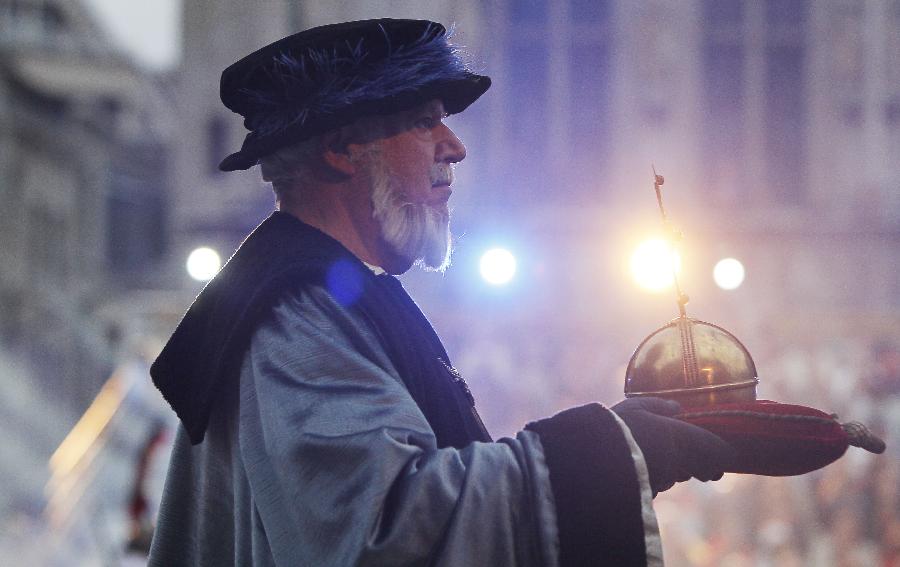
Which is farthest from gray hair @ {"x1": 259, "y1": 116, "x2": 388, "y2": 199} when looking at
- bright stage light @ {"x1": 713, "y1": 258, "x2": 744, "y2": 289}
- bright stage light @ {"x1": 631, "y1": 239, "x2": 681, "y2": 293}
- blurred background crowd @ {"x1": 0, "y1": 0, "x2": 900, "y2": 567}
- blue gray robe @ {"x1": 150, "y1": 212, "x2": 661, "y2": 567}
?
Answer: bright stage light @ {"x1": 713, "y1": 258, "x2": 744, "y2": 289}

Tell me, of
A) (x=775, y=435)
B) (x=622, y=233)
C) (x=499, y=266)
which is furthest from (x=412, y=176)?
(x=622, y=233)

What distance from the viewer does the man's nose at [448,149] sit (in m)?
2.30

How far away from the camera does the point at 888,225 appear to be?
12898 millimetres

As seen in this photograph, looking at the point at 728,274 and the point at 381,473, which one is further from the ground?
the point at 728,274

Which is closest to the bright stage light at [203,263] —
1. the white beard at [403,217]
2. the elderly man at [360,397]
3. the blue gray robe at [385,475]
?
the elderly man at [360,397]

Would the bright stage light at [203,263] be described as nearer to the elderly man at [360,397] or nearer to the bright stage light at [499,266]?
the bright stage light at [499,266]

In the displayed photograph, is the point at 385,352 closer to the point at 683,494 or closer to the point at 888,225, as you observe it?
the point at 683,494

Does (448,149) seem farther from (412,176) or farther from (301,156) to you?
(301,156)

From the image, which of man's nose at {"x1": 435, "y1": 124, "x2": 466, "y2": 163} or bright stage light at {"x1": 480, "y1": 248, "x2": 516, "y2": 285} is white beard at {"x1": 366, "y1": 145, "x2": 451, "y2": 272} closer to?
man's nose at {"x1": 435, "y1": 124, "x2": 466, "y2": 163}

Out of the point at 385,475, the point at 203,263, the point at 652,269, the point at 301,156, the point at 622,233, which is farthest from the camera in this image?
the point at 622,233

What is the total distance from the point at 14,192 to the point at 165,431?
14526mm

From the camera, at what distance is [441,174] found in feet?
7.63

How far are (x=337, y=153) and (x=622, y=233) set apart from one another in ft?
38.0

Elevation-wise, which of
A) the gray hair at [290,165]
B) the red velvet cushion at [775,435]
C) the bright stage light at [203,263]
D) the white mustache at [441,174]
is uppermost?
the bright stage light at [203,263]
